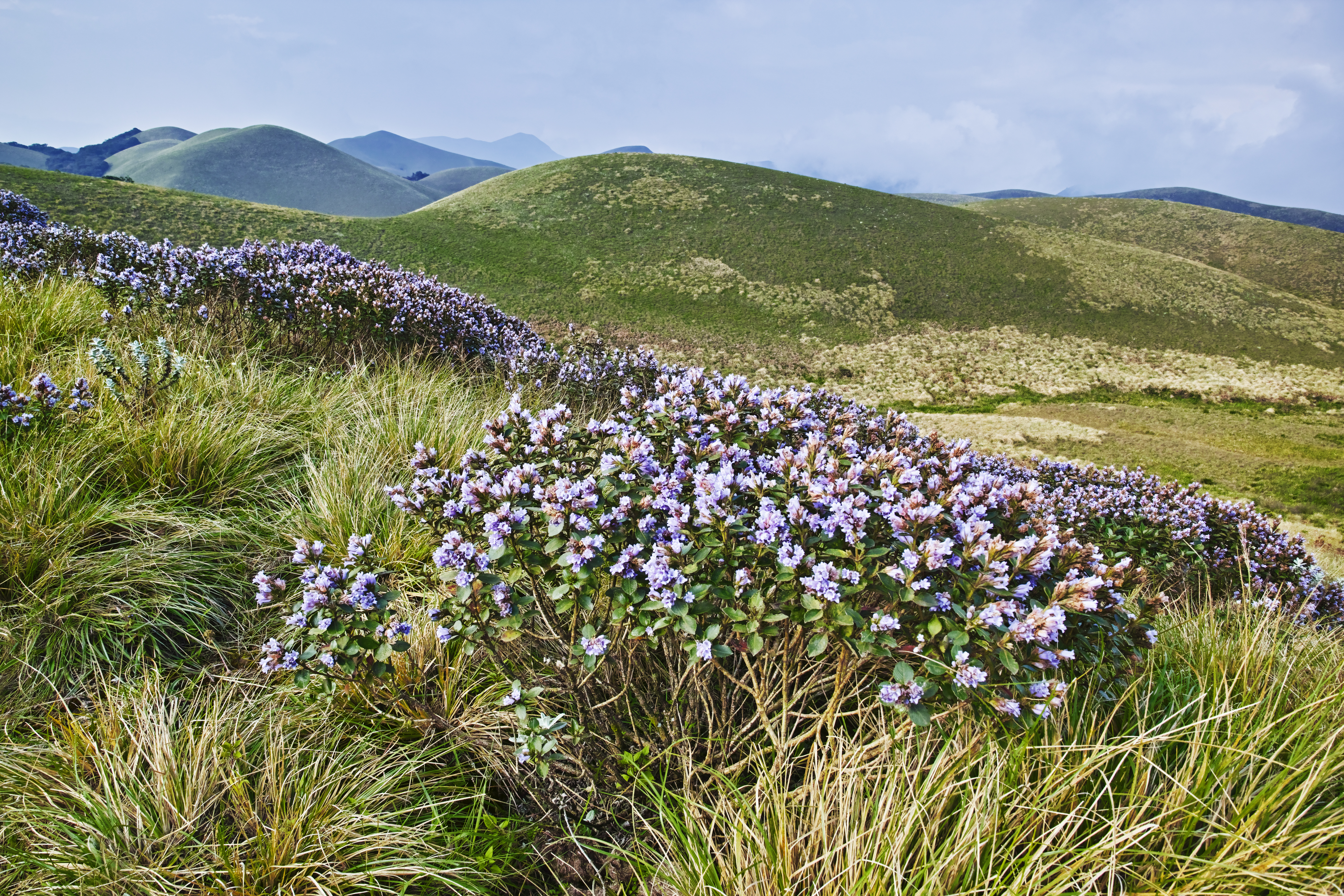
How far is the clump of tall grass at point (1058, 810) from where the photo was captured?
5.64 ft

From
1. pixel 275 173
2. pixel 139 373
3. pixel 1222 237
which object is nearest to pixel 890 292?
pixel 139 373

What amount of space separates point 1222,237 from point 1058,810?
93.1m

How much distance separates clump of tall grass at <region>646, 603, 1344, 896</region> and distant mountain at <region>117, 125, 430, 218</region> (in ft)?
512

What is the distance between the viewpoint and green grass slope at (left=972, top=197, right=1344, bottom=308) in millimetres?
56625

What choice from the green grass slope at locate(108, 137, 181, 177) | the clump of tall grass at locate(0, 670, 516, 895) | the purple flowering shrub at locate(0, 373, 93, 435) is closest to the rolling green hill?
the clump of tall grass at locate(0, 670, 516, 895)

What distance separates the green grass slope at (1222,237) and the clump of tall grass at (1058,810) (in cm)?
6695

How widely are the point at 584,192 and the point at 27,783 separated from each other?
56907mm

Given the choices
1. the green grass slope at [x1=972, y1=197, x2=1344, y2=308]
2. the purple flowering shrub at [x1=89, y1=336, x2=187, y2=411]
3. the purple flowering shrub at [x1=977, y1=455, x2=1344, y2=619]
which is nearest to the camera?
the purple flowering shrub at [x1=89, y1=336, x2=187, y2=411]

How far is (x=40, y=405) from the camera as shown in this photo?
3.91 m

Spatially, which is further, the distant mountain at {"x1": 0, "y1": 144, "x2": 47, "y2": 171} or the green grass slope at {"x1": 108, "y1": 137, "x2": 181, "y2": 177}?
the distant mountain at {"x1": 0, "y1": 144, "x2": 47, "y2": 171}

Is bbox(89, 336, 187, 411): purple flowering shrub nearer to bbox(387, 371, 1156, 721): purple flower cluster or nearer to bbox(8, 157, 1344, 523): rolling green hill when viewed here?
bbox(387, 371, 1156, 721): purple flower cluster

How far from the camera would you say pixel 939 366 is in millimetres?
35969

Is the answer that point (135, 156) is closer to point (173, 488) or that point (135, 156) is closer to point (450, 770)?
point (173, 488)

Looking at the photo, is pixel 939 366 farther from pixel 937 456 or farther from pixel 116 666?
pixel 116 666
